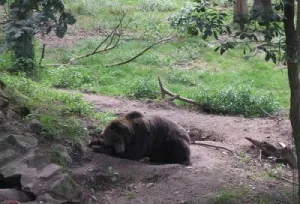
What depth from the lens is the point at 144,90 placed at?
12492mm

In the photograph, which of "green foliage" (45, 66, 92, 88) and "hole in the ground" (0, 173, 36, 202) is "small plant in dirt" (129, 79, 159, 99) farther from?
"hole in the ground" (0, 173, 36, 202)

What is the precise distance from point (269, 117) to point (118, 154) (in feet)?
15.5

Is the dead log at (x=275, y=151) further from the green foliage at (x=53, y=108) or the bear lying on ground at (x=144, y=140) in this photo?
the green foliage at (x=53, y=108)

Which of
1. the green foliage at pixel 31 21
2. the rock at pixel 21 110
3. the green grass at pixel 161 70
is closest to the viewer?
the green foliage at pixel 31 21

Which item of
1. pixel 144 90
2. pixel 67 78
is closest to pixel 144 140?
pixel 144 90

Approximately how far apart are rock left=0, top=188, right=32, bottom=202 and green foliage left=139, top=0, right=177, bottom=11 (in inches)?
659

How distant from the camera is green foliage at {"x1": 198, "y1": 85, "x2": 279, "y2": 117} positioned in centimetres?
1145

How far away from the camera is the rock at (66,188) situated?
5695mm

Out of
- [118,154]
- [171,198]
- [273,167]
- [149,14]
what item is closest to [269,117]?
A: [273,167]

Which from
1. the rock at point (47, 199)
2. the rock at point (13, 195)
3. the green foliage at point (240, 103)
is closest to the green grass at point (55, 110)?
the rock at point (13, 195)

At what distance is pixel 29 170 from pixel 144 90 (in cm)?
673

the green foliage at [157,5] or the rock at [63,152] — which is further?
the green foliage at [157,5]

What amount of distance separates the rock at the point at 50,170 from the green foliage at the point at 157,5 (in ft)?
53.5

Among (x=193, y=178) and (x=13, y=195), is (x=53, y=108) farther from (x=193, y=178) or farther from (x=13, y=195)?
(x=13, y=195)
